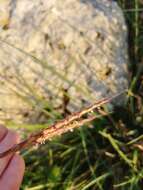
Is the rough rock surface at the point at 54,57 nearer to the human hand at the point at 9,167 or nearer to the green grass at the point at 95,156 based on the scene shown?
the green grass at the point at 95,156

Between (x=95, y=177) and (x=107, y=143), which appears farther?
(x=107, y=143)

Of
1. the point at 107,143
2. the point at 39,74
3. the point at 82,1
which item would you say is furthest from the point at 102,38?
the point at 107,143

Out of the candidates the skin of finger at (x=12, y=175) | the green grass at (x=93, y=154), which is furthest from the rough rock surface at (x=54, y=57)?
the skin of finger at (x=12, y=175)

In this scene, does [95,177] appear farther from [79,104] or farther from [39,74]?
[39,74]

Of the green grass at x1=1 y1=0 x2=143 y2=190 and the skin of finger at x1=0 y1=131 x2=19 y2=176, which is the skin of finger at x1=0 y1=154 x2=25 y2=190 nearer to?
the skin of finger at x1=0 y1=131 x2=19 y2=176

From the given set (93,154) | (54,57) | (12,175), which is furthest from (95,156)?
(12,175)

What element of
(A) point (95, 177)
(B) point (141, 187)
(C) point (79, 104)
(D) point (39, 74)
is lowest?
(B) point (141, 187)

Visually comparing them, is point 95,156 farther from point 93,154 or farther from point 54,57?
point 54,57

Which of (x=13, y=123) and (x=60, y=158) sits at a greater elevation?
(x=13, y=123)
